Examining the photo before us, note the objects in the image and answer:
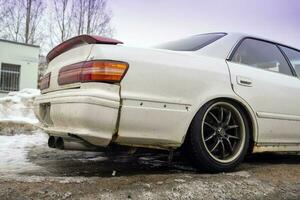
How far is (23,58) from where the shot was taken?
23.9 metres

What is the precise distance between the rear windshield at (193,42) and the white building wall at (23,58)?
2028 centimetres

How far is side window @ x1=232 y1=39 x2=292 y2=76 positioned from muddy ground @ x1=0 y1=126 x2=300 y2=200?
3.60 ft

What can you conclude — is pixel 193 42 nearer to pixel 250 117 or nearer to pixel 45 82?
pixel 250 117

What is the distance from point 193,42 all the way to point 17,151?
2.81 meters

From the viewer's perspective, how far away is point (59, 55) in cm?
429

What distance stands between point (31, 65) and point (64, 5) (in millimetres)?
11236

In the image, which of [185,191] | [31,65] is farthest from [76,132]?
[31,65]

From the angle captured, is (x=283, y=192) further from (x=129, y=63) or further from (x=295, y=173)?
(x=129, y=63)

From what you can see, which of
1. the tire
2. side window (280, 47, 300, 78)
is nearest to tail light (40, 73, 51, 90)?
the tire

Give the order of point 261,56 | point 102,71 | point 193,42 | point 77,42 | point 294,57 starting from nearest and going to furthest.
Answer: point 102,71, point 77,42, point 193,42, point 261,56, point 294,57

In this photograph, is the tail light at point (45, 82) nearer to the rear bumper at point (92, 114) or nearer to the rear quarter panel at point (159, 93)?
the rear bumper at point (92, 114)

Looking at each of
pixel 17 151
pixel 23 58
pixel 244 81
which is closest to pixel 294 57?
pixel 244 81

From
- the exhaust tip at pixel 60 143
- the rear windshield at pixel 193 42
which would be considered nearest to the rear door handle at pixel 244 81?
the rear windshield at pixel 193 42

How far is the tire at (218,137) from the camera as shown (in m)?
3.76
